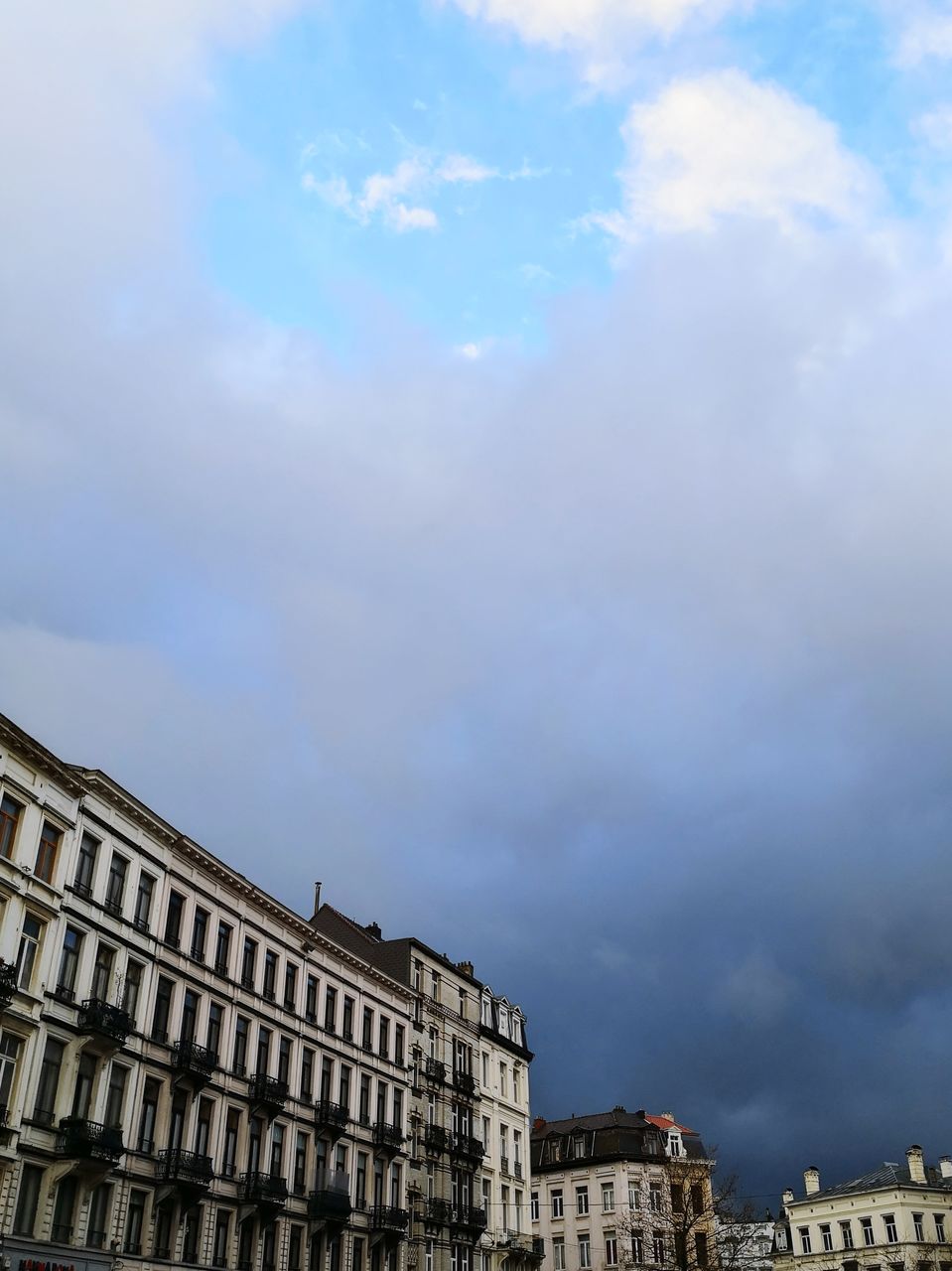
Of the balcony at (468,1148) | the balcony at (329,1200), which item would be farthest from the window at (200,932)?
the balcony at (468,1148)

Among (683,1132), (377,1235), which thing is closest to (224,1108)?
(377,1235)

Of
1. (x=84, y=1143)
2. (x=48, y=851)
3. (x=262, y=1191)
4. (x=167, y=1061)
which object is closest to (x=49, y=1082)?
(x=84, y=1143)

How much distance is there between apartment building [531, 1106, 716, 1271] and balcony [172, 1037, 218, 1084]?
170ft

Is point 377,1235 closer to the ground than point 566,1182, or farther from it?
closer to the ground

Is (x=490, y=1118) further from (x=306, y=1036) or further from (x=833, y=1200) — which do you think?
(x=833, y=1200)

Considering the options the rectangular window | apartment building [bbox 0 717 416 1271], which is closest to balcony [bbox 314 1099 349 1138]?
apartment building [bbox 0 717 416 1271]

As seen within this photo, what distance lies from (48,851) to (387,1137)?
30923 millimetres

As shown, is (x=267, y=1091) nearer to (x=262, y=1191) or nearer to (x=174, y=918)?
(x=262, y=1191)

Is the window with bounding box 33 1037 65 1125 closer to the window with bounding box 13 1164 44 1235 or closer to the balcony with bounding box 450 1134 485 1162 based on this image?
the window with bounding box 13 1164 44 1235

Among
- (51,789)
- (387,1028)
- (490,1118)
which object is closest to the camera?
(51,789)

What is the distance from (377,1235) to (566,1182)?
4106 cm

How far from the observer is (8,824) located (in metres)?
38.3

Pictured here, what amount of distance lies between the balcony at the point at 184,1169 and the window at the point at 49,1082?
7.09 m

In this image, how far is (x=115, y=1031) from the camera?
40906 millimetres
